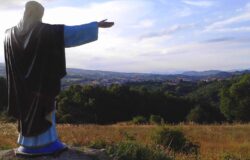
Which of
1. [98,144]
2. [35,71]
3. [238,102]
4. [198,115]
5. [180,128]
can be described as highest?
[35,71]

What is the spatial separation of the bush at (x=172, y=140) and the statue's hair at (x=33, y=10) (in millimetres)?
4403

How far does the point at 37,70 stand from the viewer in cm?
793

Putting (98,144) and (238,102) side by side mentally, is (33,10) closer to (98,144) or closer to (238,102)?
(98,144)

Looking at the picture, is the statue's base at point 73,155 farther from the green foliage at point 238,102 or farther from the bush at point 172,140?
the green foliage at point 238,102

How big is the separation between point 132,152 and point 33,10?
272cm

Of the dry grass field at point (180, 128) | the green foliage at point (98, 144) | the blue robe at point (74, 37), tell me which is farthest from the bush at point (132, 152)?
the dry grass field at point (180, 128)

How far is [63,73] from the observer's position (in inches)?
310

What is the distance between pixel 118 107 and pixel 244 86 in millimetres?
13539

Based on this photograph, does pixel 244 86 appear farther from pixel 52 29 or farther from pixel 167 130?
pixel 52 29

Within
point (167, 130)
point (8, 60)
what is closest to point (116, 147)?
point (8, 60)

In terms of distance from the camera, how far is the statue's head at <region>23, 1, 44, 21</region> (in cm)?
810

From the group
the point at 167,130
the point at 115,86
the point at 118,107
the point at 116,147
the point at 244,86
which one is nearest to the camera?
the point at 116,147

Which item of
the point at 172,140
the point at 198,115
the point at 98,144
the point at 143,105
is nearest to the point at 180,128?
the point at 172,140

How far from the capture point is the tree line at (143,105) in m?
52.1
